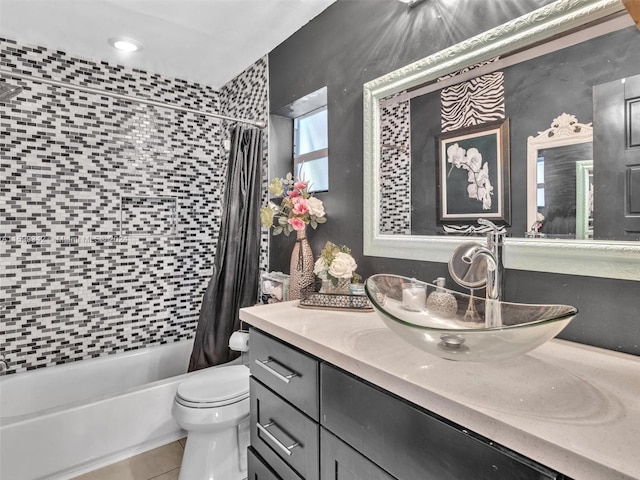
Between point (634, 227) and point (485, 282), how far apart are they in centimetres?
38

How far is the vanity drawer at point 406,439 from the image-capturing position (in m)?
0.59

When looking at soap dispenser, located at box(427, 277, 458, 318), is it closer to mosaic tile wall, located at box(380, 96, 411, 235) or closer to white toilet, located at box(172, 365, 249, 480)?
mosaic tile wall, located at box(380, 96, 411, 235)

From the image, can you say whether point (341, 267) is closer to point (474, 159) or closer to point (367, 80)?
point (474, 159)

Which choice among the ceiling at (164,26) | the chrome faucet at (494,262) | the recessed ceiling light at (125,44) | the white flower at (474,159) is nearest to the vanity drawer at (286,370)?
the chrome faucet at (494,262)

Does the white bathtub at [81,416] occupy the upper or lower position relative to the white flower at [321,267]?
lower

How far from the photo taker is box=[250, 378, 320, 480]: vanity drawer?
998mm

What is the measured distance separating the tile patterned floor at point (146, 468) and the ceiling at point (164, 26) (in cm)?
256

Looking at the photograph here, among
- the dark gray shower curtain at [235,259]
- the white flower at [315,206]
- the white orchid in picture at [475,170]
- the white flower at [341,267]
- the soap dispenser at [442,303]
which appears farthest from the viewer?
the dark gray shower curtain at [235,259]

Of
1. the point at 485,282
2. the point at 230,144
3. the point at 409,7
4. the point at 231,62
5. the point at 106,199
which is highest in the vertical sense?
the point at 231,62

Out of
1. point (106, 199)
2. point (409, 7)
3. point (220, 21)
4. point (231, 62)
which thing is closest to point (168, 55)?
point (231, 62)

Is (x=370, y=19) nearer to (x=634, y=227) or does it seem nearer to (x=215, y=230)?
(x=634, y=227)

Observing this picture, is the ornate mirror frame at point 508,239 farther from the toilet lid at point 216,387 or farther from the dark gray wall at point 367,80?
the toilet lid at point 216,387

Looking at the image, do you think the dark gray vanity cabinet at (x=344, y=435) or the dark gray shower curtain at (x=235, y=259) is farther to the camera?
the dark gray shower curtain at (x=235, y=259)

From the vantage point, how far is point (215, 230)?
3.09m
